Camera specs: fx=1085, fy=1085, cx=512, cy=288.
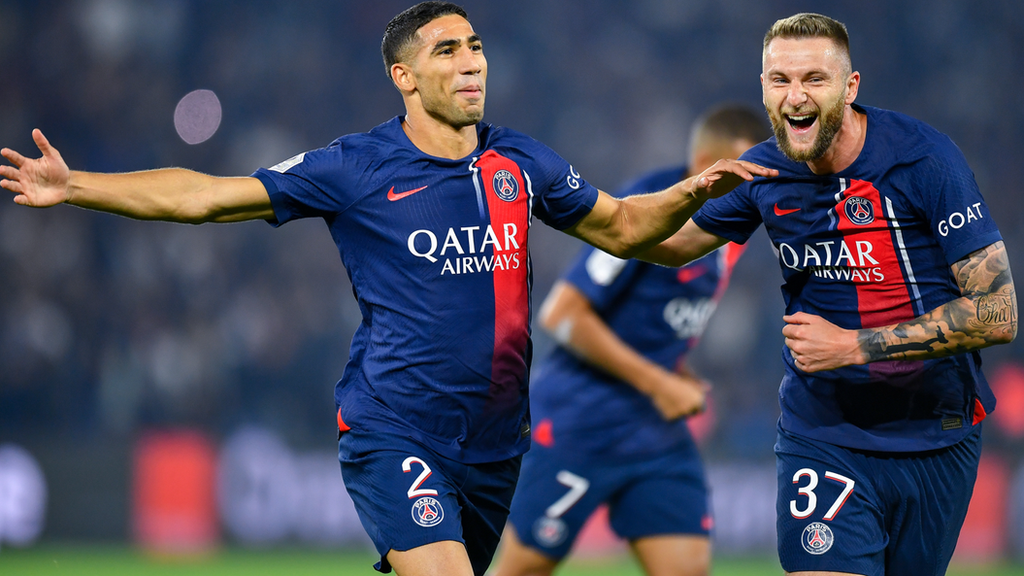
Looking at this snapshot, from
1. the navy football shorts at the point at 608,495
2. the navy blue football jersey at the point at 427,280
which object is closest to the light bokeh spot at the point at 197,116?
the navy football shorts at the point at 608,495

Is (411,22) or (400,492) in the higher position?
(411,22)

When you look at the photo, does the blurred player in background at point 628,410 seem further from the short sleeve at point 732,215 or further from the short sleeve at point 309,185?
the short sleeve at point 309,185

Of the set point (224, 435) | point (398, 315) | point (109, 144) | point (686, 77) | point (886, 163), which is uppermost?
point (686, 77)

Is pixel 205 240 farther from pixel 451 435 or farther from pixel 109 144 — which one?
pixel 451 435

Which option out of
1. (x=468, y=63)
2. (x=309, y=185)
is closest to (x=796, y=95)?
(x=468, y=63)

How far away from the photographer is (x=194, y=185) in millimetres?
3904

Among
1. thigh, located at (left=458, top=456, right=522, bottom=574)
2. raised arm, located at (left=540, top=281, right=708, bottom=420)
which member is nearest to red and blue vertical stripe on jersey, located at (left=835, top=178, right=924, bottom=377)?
thigh, located at (left=458, top=456, right=522, bottom=574)

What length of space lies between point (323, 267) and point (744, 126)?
8851 millimetres

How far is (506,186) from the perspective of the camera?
4.27m

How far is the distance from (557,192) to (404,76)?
78cm

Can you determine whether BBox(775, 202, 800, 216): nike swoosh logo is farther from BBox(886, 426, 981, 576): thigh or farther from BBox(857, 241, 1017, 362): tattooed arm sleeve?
BBox(886, 426, 981, 576): thigh

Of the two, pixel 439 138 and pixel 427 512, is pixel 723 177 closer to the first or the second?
pixel 439 138

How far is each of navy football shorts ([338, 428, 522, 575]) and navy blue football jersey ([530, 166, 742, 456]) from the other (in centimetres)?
163

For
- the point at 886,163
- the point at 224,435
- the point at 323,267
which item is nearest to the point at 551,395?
the point at 886,163
